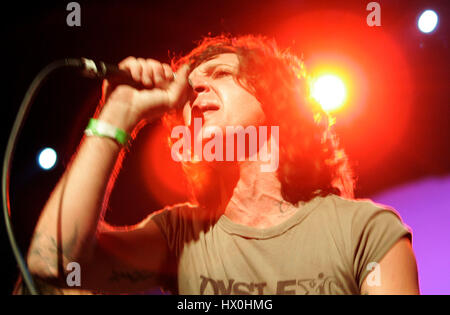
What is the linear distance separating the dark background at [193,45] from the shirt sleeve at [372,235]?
1187 mm

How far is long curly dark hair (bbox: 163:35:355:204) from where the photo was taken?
1.64 meters

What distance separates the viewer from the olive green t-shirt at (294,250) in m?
1.28

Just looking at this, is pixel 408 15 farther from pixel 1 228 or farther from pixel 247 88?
pixel 1 228

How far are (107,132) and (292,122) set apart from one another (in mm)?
898

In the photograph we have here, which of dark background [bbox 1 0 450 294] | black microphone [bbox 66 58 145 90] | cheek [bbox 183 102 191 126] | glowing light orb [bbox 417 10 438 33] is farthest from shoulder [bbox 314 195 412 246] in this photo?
glowing light orb [bbox 417 10 438 33]

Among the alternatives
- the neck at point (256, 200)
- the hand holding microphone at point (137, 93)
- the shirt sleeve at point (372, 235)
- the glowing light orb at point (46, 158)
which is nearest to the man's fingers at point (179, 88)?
the hand holding microphone at point (137, 93)

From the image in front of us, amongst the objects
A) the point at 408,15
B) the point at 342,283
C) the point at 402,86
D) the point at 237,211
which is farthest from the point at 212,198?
the point at 408,15

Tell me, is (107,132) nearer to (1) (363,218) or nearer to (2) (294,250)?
(2) (294,250)

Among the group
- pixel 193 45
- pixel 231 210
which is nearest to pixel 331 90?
pixel 193 45

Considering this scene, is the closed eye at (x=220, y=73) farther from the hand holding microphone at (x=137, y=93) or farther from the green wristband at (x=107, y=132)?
the green wristband at (x=107, y=132)

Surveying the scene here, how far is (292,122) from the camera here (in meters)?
1.81

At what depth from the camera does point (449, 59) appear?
98.0 inches

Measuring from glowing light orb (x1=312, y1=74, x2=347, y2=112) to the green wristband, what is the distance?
1.55 m

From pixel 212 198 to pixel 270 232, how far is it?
437mm
